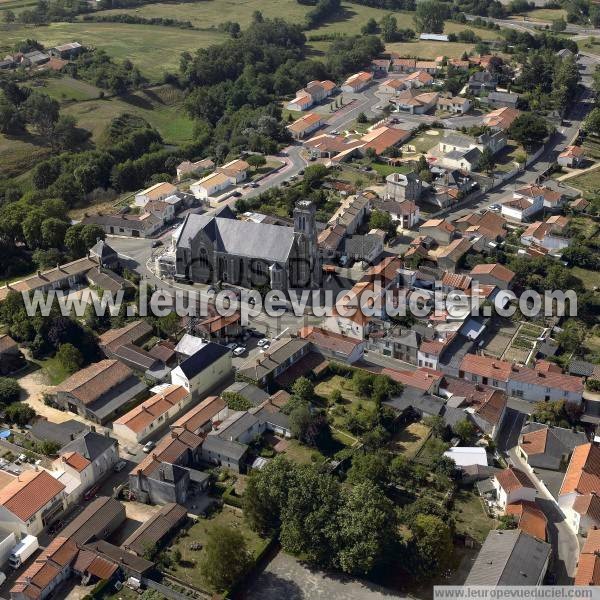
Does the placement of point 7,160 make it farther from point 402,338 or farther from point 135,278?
point 402,338

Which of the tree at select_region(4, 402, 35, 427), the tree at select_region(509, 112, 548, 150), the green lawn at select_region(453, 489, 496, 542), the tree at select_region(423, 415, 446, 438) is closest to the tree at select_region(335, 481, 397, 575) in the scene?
the green lawn at select_region(453, 489, 496, 542)

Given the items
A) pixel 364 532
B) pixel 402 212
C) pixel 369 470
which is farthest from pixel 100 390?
pixel 402 212

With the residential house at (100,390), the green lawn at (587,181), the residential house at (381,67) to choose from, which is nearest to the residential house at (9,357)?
the residential house at (100,390)

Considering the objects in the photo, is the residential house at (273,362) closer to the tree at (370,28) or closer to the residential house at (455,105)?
A: the residential house at (455,105)

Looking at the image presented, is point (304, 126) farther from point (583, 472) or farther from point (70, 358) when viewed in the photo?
point (583, 472)

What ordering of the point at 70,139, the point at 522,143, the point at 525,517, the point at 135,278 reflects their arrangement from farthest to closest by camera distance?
the point at 70,139 → the point at 522,143 → the point at 135,278 → the point at 525,517

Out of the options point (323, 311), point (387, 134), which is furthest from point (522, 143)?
point (323, 311)
